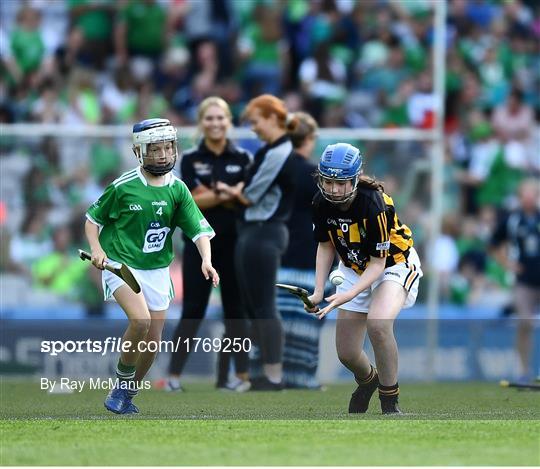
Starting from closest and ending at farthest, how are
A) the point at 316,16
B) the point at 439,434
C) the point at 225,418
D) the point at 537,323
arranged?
the point at 439,434
the point at 225,418
the point at 537,323
the point at 316,16

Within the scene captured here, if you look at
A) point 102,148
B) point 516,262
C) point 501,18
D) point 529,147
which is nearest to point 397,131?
point 516,262

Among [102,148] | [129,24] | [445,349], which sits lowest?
[445,349]

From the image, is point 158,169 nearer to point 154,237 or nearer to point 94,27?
point 154,237

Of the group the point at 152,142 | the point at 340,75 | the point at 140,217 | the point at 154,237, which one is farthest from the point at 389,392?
the point at 340,75

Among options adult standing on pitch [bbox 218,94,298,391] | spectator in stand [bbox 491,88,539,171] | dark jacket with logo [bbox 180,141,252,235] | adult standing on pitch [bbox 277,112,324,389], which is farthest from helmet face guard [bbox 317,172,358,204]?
spectator in stand [bbox 491,88,539,171]

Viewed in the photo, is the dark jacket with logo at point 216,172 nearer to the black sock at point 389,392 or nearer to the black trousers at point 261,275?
the black trousers at point 261,275

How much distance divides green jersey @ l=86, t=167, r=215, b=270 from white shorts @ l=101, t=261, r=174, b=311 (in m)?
0.05

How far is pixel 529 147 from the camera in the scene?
18.7m

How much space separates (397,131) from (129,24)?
16.3 feet

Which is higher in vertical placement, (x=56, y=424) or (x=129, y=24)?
(x=129, y=24)

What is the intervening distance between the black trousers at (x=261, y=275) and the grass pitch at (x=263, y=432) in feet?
3.26

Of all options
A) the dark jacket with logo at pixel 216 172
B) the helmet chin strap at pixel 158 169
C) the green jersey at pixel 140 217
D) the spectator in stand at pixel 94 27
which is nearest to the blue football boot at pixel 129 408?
the green jersey at pixel 140 217

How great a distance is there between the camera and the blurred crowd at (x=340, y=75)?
55.1 feet

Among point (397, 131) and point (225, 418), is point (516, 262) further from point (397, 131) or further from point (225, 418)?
point (225, 418)
